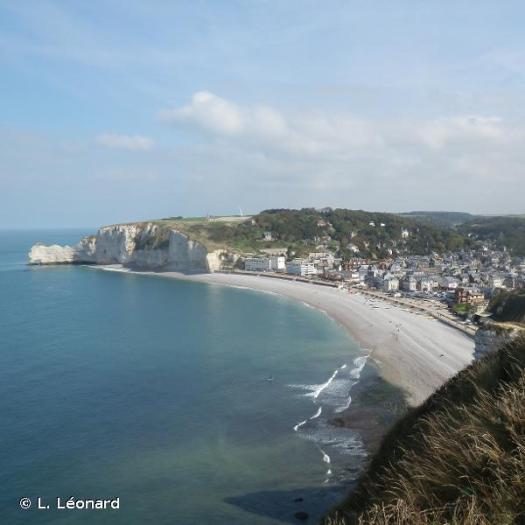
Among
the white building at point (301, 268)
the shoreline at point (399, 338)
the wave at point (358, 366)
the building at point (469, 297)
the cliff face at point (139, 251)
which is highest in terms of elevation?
the cliff face at point (139, 251)

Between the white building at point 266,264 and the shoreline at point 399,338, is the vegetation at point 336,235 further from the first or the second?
the shoreline at point 399,338

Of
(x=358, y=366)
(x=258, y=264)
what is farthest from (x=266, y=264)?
(x=358, y=366)

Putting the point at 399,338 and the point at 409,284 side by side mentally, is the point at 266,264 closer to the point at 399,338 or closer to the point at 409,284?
the point at 409,284

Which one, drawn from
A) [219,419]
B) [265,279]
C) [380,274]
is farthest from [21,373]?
[380,274]

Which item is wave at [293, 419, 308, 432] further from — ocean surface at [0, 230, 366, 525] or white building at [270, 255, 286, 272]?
white building at [270, 255, 286, 272]

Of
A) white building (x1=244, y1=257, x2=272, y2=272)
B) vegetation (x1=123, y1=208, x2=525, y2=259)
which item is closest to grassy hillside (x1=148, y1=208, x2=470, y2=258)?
vegetation (x1=123, y1=208, x2=525, y2=259)

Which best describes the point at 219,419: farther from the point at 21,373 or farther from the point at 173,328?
the point at 173,328

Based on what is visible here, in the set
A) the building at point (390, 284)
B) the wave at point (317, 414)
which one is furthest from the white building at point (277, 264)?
the wave at point (317, 414)
